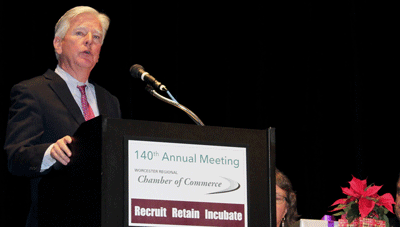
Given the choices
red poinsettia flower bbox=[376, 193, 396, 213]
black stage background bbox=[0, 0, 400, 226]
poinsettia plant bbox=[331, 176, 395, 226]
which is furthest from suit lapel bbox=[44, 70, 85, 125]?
black stage background bbox=[0, 0, 400, 226]

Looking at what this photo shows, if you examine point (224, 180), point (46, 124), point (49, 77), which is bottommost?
point (224, 180)

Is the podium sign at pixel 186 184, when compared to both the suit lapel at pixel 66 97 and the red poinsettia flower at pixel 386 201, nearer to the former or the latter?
the suit lapel at pixel 66 97

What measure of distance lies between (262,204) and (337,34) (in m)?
3.01

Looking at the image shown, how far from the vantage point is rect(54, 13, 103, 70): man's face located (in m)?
2.37

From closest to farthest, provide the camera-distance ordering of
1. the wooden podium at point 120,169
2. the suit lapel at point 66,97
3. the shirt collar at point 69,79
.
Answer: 1. the wooden podium at point 120,169
2. the suit lapel at point 66,97
3. the shirt collar at point 69,79

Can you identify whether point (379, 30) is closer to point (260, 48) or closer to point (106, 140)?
point (260, 48)

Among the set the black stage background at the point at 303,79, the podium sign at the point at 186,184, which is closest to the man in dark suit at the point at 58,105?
the podium sign at the point at 186,184

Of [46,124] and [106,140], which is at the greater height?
[46,124]

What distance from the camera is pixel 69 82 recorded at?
2.38 meters

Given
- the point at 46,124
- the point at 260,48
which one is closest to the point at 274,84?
the point at 260,48

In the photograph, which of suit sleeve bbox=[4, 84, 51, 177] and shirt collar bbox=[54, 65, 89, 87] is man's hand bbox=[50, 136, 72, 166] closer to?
suit sleeve bbox=[4, 84, 51, 177]

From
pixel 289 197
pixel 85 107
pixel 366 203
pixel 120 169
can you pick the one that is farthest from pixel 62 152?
pixel 289 197

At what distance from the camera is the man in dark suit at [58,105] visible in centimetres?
175

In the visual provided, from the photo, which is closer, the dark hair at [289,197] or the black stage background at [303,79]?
the dark hair at [289,197]
